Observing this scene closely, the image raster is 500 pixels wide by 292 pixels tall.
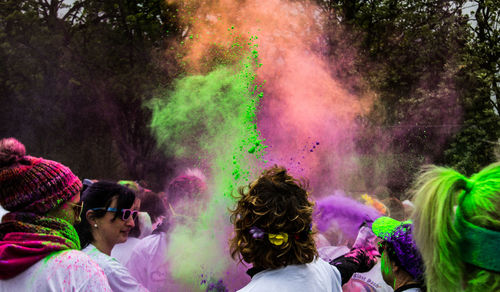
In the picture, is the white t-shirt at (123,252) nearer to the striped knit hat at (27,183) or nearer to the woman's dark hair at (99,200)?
the woman's dark hair at (99,200)

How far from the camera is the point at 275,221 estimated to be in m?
1.92

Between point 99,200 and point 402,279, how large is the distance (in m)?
1.91

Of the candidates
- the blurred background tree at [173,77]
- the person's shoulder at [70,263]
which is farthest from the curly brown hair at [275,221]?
the blurred background tree at [173,77]

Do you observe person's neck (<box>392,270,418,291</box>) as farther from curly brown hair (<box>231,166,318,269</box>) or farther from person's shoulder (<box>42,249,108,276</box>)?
person's shoulder (<box>42,249,108,276</box>)

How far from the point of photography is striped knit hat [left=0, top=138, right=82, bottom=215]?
6.09 feet

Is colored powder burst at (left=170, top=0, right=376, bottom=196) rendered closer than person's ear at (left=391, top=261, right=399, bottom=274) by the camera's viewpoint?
No

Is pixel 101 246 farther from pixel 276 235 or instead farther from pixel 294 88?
pixel 294 88

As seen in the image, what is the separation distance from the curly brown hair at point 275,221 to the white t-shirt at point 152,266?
1.56 metres

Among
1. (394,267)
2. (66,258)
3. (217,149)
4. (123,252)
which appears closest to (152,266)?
(123,252)

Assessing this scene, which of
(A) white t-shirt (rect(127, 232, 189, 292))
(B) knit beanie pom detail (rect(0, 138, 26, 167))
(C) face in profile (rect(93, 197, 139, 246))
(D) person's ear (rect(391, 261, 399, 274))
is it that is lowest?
(A) white t-shirt (rect(127, 232, 189, 292))

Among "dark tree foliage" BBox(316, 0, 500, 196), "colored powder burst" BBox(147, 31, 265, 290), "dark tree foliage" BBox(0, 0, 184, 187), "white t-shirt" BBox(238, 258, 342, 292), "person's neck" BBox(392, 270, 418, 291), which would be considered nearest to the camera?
"white t-shirt" BBox(238, 258, 342, 292)

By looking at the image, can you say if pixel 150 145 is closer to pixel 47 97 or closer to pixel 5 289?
pixel 47 97

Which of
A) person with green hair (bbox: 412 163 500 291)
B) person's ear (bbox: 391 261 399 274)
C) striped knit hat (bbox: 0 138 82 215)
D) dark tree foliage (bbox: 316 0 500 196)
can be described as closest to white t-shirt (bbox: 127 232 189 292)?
striped knit hat (bbox: 0 138 82 215)

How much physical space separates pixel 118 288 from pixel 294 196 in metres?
1.28
